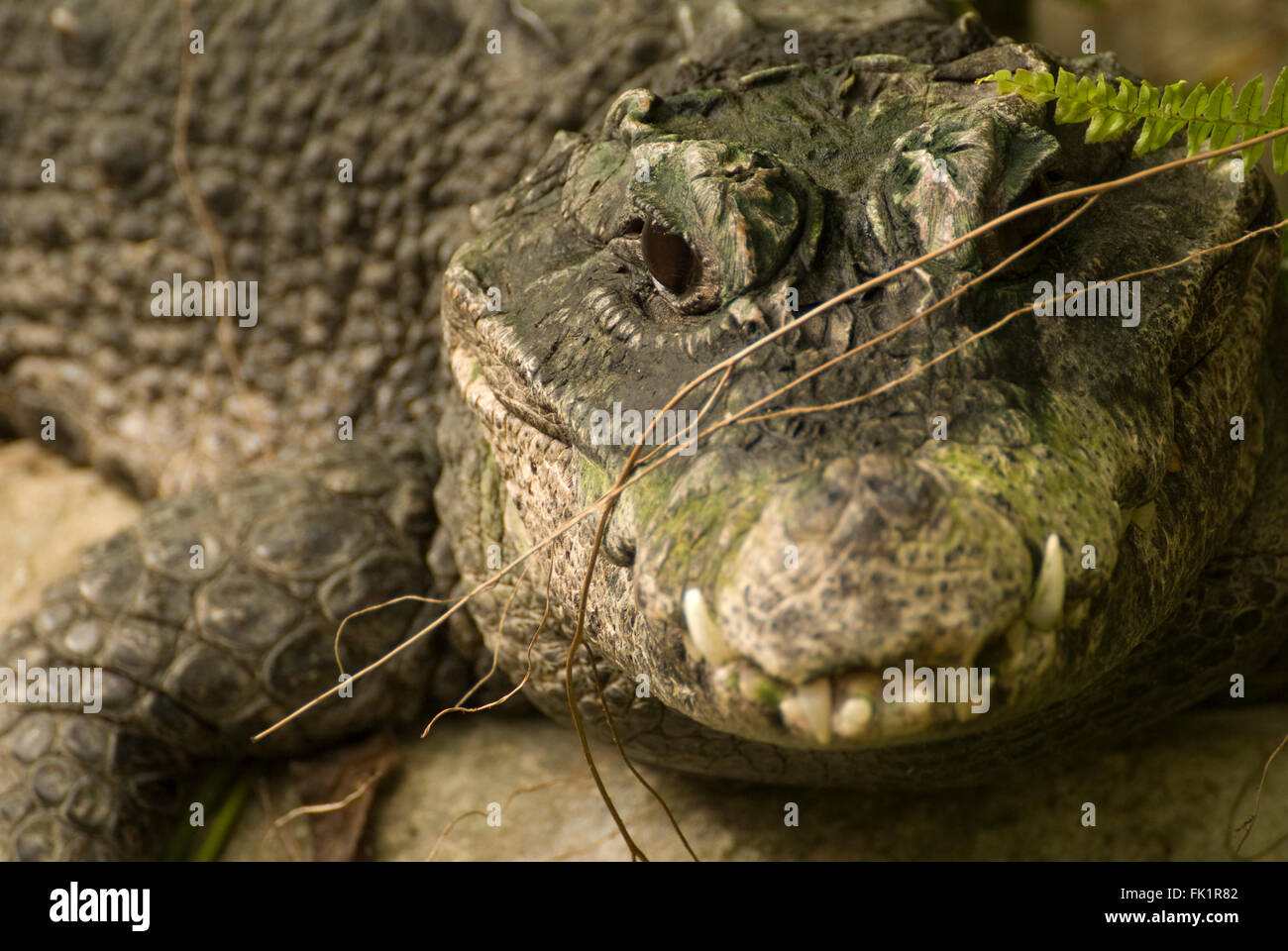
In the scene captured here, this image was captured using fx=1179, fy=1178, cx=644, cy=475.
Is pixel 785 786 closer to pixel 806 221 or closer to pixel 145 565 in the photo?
pixel 806 221

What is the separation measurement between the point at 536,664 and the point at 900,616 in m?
1.37

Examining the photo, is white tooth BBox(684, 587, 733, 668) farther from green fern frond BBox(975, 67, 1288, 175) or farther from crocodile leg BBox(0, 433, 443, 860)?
crocodile leg BBox(0, 433, 443, 860)

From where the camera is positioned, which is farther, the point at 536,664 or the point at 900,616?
the point at 536,664

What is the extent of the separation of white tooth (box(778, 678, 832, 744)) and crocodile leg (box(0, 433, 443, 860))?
160 cm

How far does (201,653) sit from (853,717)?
1964mm

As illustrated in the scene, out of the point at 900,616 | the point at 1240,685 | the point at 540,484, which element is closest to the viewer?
the point at 900,616

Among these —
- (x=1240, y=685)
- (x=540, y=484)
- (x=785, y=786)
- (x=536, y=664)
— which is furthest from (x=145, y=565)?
(x=1240, y=685)

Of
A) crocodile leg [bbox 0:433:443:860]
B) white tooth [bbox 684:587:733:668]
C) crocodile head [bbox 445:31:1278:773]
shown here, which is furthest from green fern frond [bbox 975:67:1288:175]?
crocodile leg [bbox 0:433:443:860]

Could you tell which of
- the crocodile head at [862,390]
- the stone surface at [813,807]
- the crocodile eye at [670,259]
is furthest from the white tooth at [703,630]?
the stone surface at [813,807]

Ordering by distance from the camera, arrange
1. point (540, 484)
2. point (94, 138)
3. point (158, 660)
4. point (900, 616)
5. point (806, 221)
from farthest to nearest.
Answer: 1. point (94, 138)
2. point (158, 660)
3. point (540, 484)
4. point (806, 221)
5. point (900, 616)

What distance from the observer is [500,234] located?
271cm

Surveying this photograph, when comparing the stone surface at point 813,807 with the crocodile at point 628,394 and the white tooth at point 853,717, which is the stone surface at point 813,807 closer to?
the crocodile at point 628,394

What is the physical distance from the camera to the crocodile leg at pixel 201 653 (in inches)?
114

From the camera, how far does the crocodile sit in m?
1.68
